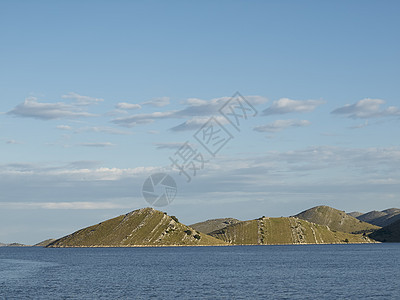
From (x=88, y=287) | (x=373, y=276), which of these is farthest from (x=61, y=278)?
(x=373, y=276)

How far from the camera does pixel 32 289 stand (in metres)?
125

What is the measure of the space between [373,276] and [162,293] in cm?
6963

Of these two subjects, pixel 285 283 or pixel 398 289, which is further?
pixel 285 283

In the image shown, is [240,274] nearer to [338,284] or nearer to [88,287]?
[338,284]

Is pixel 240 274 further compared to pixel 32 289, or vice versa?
pixel 240 274

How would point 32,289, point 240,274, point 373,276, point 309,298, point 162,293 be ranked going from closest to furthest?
point 309,298 < point 162,293 < point 32,289 < point 373,276 < point 240,274

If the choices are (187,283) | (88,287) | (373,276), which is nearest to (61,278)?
(88,287)

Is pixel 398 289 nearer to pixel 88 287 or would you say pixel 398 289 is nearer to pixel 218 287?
pixel 218 287

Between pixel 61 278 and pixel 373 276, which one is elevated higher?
pixel 61 278

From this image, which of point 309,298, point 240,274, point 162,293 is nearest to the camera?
point 309,298

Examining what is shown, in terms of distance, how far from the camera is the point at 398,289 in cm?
11781

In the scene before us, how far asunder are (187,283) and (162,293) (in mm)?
22249

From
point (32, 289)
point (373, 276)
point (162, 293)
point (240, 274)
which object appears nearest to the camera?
point (162, 293)

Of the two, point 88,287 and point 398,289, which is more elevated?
point 88,287
